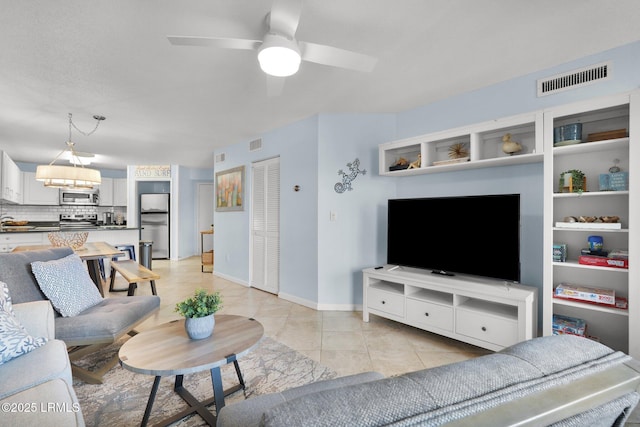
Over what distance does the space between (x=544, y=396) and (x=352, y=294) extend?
3.22 metres

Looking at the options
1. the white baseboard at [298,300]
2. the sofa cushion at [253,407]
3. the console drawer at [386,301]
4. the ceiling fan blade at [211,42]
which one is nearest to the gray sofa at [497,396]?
the sofa cushion at [253,407]

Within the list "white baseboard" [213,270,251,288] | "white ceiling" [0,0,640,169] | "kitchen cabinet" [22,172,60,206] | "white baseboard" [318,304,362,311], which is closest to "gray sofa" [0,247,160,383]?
"white ceiling" [0,0,640,169]

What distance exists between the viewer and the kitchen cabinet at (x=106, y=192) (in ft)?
25.6

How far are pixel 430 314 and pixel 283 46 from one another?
97.4 inches

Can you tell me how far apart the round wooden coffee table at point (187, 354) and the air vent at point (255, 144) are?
3.20 m

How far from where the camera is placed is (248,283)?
4895 mm

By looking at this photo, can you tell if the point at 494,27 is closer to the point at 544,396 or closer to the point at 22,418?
the point at 544,396

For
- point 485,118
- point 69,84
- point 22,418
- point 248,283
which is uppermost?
point 69,84

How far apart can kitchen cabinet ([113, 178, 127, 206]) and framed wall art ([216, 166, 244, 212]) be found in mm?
4177

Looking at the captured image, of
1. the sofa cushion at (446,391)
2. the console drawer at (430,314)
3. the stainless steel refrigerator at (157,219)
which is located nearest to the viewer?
the sofa cushion at (446,391)

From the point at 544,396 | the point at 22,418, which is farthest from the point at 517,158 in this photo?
the point at 22,418

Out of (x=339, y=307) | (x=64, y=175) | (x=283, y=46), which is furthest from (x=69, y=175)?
(x=339, y=307)

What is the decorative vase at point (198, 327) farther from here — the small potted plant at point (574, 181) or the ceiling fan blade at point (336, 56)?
the small potted plant at point (574, 181)

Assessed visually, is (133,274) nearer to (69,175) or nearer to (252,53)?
(69,175)
